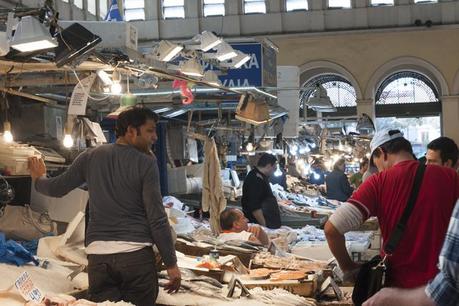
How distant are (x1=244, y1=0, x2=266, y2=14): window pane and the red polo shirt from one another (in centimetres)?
2202

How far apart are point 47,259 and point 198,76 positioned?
7.30 feet

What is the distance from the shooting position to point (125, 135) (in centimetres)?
490

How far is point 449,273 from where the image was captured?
2.32m

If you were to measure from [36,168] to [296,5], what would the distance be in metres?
21.2

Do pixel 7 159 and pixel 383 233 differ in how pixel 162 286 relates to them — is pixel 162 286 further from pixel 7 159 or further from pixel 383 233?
pixel 383 233

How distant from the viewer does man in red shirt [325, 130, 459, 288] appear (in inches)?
156

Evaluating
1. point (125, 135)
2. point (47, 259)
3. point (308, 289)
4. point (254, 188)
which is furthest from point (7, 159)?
point (254, 188)

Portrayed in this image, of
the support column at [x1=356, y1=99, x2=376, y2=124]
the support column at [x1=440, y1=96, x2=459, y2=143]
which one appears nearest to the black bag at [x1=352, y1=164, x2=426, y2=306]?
the support column at [x1=356, y1=99, x2=376, y2=124]

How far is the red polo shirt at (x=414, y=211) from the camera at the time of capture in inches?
156

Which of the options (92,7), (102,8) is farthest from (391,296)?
(102,8)

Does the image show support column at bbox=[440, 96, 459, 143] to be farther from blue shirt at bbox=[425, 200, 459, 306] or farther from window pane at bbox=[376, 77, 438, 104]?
blue shirt at bbox=[425, 200, 459, 306]

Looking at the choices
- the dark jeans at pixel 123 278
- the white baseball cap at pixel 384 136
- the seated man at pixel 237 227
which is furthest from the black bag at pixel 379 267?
the seated man at pixel 237 227

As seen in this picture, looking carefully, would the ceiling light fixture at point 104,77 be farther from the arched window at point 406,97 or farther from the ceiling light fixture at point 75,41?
the arched window at point 406,97

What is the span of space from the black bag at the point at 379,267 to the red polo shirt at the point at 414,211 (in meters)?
0.02
